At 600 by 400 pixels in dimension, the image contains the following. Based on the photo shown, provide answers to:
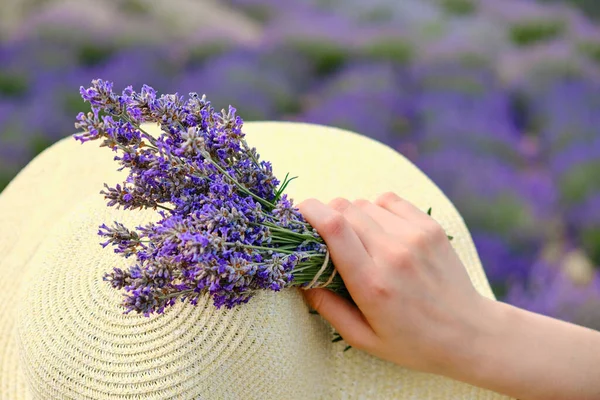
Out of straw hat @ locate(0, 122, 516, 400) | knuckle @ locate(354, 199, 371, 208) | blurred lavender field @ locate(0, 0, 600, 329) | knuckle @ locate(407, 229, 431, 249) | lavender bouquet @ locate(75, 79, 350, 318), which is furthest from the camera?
blurred lavender field @ locate(0, 0, 600, 329)

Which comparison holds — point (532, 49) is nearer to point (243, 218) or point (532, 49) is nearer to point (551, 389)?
point (551, 389)

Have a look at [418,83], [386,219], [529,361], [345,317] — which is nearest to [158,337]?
[345,317]

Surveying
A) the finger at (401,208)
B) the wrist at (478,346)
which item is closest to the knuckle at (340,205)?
the finger at (401,208)

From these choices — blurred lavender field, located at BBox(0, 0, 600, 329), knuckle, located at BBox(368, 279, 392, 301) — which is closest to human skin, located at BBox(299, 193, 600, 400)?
knuckle, located at BBox(368, 279, 392, 301)

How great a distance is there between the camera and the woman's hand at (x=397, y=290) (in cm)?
104

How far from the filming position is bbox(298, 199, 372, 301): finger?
1041 millimetres

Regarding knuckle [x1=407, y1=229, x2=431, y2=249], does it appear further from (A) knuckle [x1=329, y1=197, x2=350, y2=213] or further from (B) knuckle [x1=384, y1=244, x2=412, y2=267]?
(A) knuckle [x1=329, y1=197, x2=350, y2=213]

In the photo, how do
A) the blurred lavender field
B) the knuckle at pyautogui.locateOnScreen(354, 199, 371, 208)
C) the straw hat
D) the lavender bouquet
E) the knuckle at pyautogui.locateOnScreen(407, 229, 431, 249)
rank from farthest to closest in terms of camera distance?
the blurred lavender field, the knuckle at pyautogui.locateOnScreen(354, 199, 371, 208), the knuckle at pyautogui.locateOnScreen(407, 229, 431, 249), the straw hat, the lavender bouquet

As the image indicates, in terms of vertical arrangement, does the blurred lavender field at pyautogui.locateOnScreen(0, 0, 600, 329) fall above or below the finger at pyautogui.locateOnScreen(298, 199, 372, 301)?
above

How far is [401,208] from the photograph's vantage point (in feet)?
3.94

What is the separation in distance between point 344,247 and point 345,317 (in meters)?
0.15

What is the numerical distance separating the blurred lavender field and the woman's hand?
1.18 meters

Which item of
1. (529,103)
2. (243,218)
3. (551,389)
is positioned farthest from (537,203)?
(243,218)

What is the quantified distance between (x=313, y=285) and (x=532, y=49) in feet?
9.48
